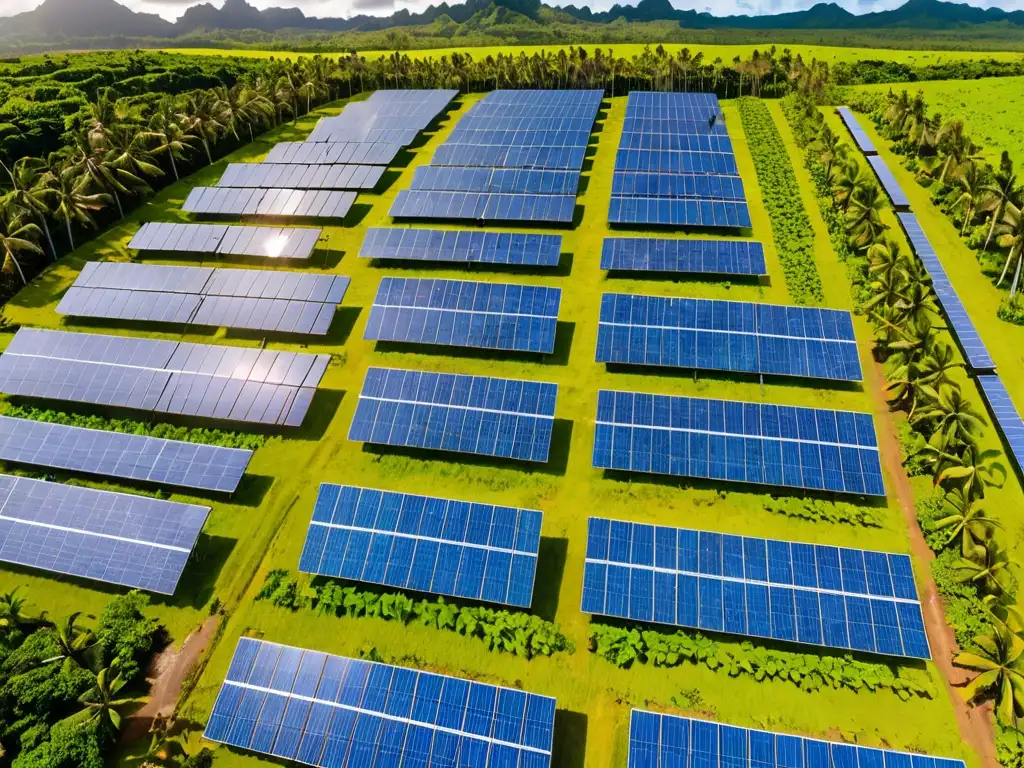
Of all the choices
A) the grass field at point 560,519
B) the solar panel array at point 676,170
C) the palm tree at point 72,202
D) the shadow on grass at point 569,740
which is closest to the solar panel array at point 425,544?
the grass field at point 560,519

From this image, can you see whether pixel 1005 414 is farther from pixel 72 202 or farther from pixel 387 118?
pixel 72 202

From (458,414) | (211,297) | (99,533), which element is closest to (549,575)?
(458,414)

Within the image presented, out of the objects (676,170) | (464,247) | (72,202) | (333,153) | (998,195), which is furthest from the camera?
(333,153)

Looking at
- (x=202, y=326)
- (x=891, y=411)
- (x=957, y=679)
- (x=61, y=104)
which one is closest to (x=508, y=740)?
(x=957, y=679)

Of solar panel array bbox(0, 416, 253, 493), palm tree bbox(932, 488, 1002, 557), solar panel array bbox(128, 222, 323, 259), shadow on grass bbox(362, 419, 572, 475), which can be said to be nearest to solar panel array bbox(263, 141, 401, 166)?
solar panel array bbox(128, 222, 323, 259)

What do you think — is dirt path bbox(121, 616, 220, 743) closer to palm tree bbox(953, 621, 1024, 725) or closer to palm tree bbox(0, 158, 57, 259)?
palm tree bbox(953, 621, 1024, 725)

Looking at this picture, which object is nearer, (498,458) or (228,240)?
(498,458)

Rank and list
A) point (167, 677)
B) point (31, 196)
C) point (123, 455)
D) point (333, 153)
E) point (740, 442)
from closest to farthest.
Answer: point (167, 677)
point (740, 442)
point (123, 455)
point (31, 196)
point (333, 153)
